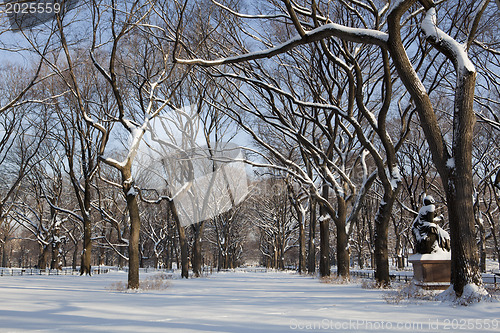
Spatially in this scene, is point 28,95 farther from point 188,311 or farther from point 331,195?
point 331,195

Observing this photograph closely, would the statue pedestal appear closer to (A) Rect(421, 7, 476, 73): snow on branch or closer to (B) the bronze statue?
(B) the bronze statue

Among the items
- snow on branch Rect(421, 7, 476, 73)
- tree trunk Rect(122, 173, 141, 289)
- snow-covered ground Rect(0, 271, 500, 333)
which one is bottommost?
snow-covered ground Rect(0, 271, 500, 333)

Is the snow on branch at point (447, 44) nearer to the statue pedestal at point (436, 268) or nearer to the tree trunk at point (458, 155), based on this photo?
the tree trunk at point (458, 155)

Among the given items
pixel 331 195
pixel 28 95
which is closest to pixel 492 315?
pixel 28 95

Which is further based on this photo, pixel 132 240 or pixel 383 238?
pixel 383 238

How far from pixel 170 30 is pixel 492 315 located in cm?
1447

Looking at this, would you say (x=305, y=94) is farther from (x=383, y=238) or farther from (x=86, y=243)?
(x=86, y=243)

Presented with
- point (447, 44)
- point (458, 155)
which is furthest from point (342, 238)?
point (447, 44)

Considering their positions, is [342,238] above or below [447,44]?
below

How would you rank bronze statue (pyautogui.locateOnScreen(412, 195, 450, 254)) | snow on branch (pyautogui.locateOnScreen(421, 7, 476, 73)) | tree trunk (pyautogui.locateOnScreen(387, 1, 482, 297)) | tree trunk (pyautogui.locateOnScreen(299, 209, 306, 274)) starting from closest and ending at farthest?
tree trunk (pyautogui.locateOnScreen(387, 1, 482, 297)), snow on branch (pyautogui.locateOnScreen(421, 7, 476, 73)), bronze statue (pyautogui.locateOnScreen(412, 195, 450, 254)), tree trunk (pyautogui.locateOnScreen(299, 209, 306, 274))

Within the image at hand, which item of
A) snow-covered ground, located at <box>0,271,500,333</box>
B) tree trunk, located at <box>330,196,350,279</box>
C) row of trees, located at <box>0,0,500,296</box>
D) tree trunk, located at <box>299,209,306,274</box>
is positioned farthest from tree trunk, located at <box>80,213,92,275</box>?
snow-covered ground, located at <box>0,271,500,333</box>

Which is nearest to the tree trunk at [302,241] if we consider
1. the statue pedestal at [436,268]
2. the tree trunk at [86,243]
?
the tree trunk at [86,243]

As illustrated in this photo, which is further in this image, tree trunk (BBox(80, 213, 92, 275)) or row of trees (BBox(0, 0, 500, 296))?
tree trunk (BBox(80, 213, 92, 275))

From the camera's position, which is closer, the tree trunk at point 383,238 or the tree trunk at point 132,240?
the tree trunk at point 132,240
